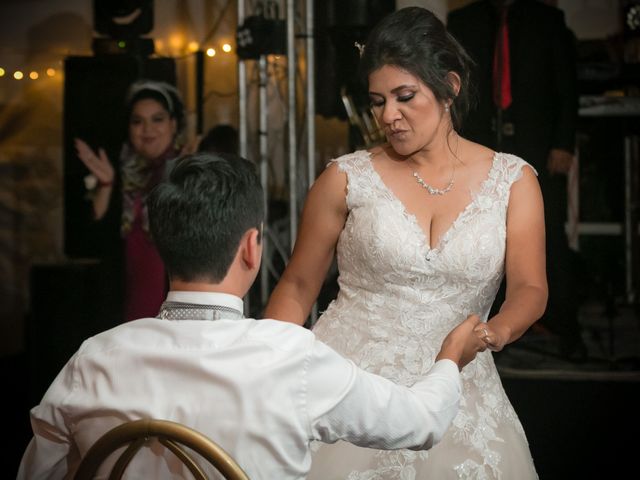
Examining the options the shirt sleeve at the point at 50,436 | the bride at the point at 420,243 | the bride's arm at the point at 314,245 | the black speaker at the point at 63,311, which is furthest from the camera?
the black speaker at the point at 63,311

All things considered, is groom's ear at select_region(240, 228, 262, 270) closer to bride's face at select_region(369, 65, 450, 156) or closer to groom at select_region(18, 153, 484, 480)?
groom at select_region(18, 153, 484, 480)

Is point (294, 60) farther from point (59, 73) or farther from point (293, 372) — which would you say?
point (293, 372)

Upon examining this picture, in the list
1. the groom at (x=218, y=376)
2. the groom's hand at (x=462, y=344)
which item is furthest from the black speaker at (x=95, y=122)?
the groom at (x=218, y=376)

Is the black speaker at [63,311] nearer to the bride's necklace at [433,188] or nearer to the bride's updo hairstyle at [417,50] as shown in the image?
the bride's necklace at [433,188]

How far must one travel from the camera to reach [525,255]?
7.47 ft

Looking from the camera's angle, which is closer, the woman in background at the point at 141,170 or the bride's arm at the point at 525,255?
the bride's arm at the point at 525,255

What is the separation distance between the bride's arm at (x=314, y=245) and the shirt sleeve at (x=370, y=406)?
0.80 m

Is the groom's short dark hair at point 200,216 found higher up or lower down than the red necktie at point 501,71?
lower down

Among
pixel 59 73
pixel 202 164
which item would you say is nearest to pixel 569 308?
pixel 59 73

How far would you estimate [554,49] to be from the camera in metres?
4.72

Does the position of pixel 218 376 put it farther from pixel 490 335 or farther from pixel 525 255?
pixel 525 255

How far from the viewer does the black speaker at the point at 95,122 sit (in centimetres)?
520

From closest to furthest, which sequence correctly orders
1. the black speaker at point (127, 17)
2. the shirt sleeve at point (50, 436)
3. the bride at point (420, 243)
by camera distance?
the shirt sleeve at point (50, 436) → the bride at point (420, 243) → the black speaker at point (127, 17)

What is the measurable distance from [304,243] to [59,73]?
3.47 meters
